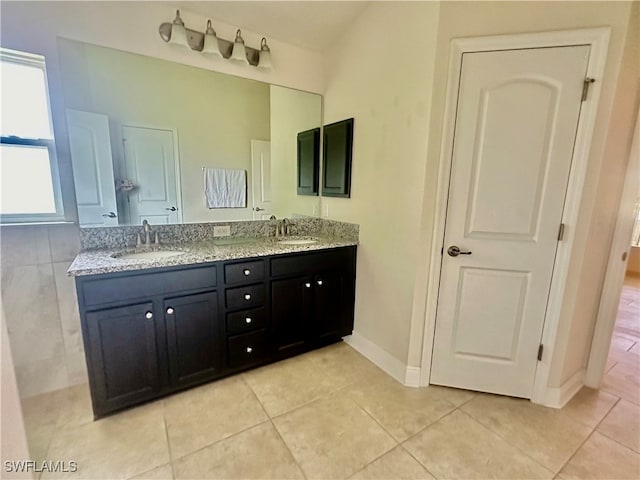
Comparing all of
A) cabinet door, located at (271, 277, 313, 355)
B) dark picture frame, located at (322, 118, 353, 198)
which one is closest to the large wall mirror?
dark picture frame, located at (322, 118, 353, 198)

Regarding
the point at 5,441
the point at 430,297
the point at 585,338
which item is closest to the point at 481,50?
the point at 430,297

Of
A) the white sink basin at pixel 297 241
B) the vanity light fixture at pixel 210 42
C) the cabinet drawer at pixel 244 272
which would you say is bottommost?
the cabinet drawer at pixel 244 272

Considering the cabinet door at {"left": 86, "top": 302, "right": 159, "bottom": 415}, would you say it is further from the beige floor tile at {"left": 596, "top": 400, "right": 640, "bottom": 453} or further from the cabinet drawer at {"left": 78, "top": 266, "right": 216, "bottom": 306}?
the beige floor tile at {"left": 596, "top": 400, "right": 640, "bottom": 453}

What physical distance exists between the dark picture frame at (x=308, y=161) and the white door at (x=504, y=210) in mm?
1297

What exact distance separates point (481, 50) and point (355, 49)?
0.99 m

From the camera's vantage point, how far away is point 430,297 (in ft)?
6.63

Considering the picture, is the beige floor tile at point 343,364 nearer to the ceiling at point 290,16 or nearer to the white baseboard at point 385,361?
the white baseboard at point 385,361

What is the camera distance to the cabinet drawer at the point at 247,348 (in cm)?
211

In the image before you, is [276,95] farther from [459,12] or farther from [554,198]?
[554,198]

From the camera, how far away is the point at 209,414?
1.82 metres

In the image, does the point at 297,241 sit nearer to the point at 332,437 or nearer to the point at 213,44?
the point at 332,437

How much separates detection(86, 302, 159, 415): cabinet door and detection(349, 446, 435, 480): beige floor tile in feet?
4.24

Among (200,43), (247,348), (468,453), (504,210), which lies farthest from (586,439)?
(200,43)

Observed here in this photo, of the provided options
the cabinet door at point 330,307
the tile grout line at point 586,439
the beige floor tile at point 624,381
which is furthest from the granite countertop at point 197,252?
the beige floor tile at point 624,381
